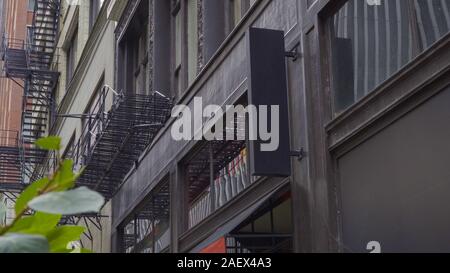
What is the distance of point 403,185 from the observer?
934 cm

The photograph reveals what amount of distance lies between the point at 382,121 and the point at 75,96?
81.3 ft

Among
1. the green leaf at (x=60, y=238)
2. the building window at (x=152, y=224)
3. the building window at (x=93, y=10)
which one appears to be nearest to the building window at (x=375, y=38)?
the green leaf at (x=60, y=238)


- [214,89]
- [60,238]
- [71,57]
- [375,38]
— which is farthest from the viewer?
[71,57]

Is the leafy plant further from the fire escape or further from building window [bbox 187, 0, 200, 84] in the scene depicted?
the fire escape

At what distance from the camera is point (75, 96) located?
33438mm

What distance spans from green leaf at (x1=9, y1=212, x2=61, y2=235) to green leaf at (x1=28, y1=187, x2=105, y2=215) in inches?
4.6

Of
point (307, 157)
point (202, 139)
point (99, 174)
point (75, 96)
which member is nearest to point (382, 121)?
point (307, 157)

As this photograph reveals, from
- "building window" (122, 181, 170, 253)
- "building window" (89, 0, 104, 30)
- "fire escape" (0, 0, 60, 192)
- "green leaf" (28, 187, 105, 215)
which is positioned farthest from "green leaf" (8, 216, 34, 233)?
"building window" (89, 0, 104, 30)

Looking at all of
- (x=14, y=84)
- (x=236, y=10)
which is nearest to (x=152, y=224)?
(x=236, y=10)

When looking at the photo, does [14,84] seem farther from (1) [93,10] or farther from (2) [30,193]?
(2) [30,193]

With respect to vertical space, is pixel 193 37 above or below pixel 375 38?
above

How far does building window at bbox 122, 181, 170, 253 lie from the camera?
19.1 m

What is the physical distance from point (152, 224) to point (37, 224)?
61.1 feet
